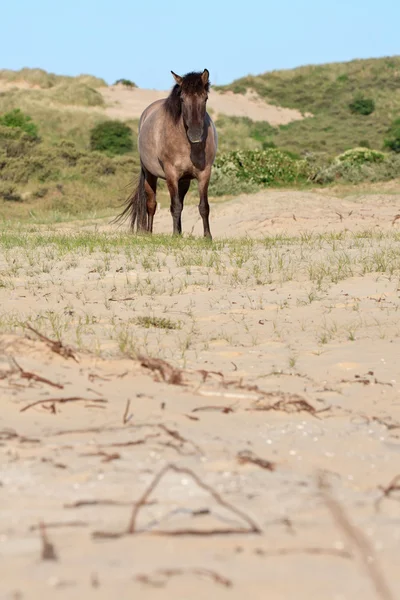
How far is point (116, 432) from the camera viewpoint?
3520 mm

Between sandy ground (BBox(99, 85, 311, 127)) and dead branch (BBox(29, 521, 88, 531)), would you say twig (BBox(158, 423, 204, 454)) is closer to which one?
dead branch (BBox(29, 521, 88, 531))

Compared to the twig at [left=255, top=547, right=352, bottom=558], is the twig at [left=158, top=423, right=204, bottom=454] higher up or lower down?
lower down

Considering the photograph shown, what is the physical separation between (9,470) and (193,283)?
191 inches

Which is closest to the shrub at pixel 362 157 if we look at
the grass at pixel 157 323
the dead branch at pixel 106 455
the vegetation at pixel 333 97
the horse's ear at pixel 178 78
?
the horse's ear at pixel 178 78

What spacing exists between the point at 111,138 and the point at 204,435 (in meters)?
40.4

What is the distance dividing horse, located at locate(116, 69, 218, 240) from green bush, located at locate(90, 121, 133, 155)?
95.6 feet

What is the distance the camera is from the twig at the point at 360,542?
2.12 metres

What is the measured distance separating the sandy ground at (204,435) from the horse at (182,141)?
3799mm

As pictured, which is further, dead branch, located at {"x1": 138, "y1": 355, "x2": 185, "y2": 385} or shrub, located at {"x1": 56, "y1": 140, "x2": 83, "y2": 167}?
shrub, located at {"x1": 56, "y1": 140, "x2": 83, "y2": 167}

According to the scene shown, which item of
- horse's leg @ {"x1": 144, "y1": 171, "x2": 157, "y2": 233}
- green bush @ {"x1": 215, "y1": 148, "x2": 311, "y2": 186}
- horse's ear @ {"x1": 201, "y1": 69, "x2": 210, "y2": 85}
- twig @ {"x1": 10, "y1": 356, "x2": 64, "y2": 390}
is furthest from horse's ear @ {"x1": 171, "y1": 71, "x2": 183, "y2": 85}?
green bush @ {"x1": 215, "y1": 148, "x2": 311, "y2": 186}

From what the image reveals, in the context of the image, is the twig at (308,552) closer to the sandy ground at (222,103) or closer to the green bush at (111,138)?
the green bush at (111,138)

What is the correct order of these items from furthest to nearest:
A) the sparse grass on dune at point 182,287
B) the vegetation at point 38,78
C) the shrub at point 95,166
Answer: the vegetation at point 38,78 → the shrub at point 95,166 → the sparse grass on dune at point 182,287

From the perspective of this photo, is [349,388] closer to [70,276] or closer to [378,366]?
[378,366]

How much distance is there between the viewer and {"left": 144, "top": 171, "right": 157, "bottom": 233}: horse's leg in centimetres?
1386
